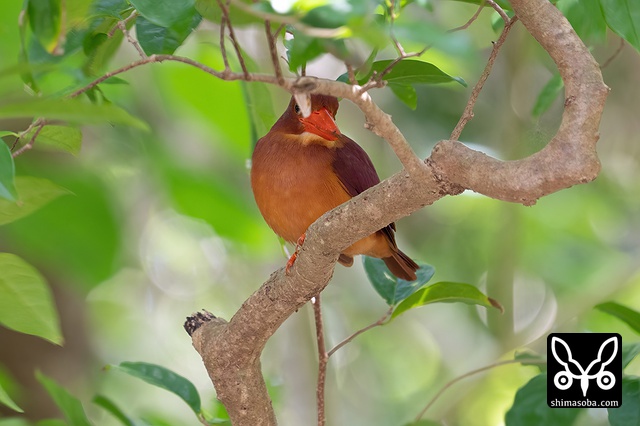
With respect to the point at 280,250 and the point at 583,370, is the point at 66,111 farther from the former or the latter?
the point at 280,250

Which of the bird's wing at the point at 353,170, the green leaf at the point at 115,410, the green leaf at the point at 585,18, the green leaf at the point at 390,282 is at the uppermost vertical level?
the bird's wing at the point at 353,170

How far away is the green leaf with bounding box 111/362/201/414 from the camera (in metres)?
2.34

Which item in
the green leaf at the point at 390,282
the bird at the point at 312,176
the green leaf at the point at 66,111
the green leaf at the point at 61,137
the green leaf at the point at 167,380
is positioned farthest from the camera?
the bird at the point at 312,176

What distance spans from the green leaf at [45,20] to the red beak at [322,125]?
4.38 ft

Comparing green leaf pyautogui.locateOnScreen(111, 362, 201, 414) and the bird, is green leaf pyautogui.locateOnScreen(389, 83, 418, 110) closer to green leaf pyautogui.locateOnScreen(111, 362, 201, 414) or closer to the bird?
the bird

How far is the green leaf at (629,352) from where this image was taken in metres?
2.17

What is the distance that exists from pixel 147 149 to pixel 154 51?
5.64ft

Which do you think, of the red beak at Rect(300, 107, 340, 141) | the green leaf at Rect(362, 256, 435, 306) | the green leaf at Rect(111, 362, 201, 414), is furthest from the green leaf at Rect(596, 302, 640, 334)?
the green leaf at Rect(111, 362, 201, 414)

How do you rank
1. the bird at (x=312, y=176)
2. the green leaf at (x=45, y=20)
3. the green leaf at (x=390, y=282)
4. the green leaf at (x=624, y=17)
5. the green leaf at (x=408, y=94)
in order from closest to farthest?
the green leaf at (x=45, y=20), the green leaf at (x=624, y=17), the green leaf at (x=408, y=94), the green leaf at (x=390, y=282), the bird at (x=312, y=176)

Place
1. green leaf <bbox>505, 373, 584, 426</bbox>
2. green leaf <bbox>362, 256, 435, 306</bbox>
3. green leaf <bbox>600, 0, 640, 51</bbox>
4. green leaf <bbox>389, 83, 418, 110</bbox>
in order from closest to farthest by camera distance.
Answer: green leaf <bbox>600, 0, 640, 51</bbox>
green leaf <bbox>389, 83, 418, 110</bbox>
green leaf <bbox>505, 373, 584, 426</bbox>
green leaf <bbox>362, 256, 435, 306</bbox>

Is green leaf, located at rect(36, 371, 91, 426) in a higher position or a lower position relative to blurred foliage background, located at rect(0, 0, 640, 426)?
lower

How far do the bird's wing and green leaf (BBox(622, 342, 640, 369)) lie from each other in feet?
2.75

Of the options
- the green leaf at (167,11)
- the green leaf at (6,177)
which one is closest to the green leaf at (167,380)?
the green leaf at (6,177)

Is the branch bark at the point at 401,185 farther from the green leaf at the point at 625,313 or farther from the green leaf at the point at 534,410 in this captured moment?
the green leaf at the point at 625,313
